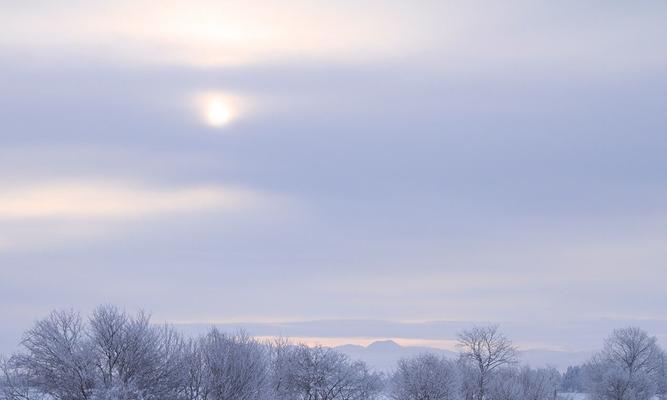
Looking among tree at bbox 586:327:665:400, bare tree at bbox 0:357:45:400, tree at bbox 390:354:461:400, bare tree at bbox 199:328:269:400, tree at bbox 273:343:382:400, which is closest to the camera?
bare tree at bbox 0:357:45:400

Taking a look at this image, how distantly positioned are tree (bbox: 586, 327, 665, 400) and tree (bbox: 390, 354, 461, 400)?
37.5 metres

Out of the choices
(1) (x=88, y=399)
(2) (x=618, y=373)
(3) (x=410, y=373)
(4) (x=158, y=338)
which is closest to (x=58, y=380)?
(1) (x=88, y=399)

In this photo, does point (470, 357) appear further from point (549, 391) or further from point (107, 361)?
point (107, 361)

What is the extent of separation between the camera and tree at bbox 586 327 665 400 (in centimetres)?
14875

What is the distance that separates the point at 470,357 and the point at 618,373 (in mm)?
21866

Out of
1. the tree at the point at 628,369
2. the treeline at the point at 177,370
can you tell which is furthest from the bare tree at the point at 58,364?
the tree at the point at 628,369

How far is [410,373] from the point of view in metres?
118

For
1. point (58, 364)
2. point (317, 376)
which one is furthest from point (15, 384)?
point (317, 376)

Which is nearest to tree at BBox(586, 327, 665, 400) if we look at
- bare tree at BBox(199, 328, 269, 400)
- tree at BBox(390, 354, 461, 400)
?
tree at BBox(390, 354, 461, 400)

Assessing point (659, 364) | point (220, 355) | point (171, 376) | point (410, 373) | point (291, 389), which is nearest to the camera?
point (171, 376)

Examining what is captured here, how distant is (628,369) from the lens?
16625cm

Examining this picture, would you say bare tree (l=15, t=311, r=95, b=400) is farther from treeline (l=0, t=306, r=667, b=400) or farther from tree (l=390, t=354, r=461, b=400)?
A: tree (l=390, t=354, r=461, b=400)

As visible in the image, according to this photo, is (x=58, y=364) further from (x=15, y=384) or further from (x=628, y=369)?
(x=628, y=369)

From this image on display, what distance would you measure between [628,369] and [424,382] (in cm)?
6236
